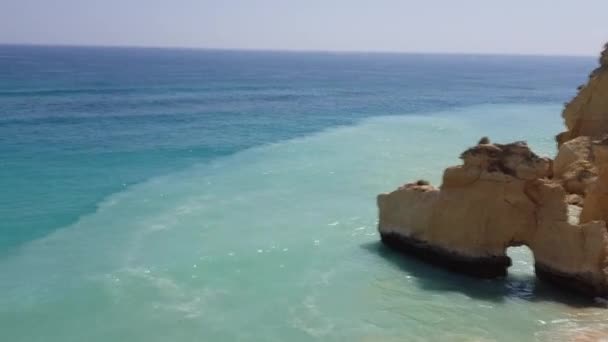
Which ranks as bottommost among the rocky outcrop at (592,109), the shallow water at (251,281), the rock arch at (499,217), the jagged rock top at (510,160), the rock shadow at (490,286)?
the shallow water at (251,281)

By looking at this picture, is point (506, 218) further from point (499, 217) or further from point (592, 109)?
point (592, 109)

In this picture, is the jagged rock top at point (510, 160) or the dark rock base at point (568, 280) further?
the jagged rock top at point (510, 160)

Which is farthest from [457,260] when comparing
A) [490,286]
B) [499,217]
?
[499,217]

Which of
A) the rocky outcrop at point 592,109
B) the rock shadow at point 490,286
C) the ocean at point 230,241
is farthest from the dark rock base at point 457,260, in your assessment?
the rocky outcrop at point 592,109

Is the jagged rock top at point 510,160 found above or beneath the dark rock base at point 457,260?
above

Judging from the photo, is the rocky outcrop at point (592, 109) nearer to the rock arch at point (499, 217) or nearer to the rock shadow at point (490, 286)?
the rock arch at point (499, 217)

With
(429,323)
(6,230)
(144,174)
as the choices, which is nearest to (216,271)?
(429,323)
